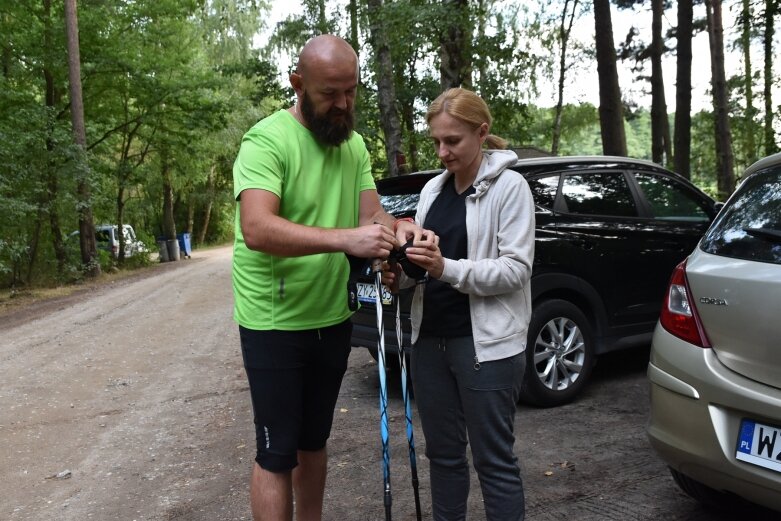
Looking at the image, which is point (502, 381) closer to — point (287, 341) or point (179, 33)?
point (287, 341)

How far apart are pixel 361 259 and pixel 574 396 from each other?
3413 millimetres

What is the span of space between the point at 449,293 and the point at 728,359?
1.17 metres

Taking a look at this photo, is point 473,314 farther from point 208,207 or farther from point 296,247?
point 208,207

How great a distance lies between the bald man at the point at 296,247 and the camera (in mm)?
2355

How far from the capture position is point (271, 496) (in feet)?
8.46

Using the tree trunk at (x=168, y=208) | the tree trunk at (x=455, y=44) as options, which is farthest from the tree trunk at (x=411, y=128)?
the tree trunk at (x=168, y=208)

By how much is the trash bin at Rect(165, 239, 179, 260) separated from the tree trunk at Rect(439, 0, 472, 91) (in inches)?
730

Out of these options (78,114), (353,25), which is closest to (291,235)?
(353,25)

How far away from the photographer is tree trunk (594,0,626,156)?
11.8 m

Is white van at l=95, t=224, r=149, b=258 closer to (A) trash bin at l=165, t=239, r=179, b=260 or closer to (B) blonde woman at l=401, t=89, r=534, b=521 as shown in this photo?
(A) trash bin at l=165, t=239, r=179, b=260

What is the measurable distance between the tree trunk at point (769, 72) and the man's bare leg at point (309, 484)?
853cm

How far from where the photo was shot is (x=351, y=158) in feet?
9.05

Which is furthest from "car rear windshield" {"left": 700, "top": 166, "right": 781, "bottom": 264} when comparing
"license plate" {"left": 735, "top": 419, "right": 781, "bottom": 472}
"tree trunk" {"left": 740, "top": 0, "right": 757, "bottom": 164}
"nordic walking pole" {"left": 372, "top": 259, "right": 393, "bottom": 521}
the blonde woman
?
"tree trunk" {"left": 740, "top": 0, "right": 757, "bottom": 164}

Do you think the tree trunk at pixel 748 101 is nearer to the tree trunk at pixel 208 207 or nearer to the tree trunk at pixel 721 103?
the tree trunk at pixel 721 103
